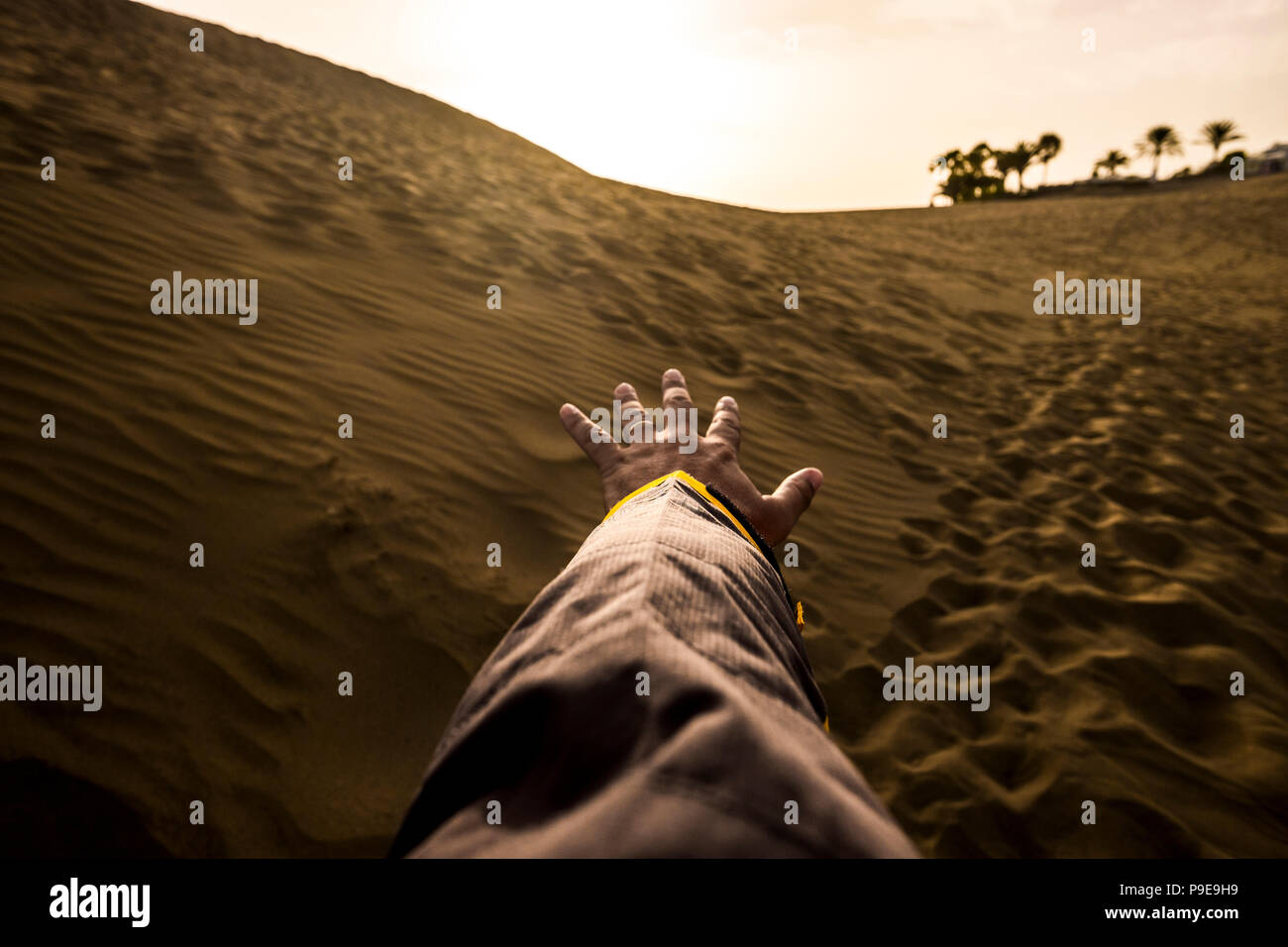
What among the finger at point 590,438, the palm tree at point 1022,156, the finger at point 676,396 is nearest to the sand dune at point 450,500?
the finger at point 590,438

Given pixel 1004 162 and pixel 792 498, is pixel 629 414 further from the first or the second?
pixel 1004 162

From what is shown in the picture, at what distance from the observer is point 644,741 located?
567 millimetres

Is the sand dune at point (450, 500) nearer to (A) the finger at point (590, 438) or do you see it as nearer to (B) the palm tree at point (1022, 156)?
(A) the finger at point (590, 438)

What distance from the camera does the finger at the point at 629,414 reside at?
1876 mm

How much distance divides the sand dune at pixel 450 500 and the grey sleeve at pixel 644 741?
48.2 inches

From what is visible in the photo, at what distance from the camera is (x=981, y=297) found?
8023 mm

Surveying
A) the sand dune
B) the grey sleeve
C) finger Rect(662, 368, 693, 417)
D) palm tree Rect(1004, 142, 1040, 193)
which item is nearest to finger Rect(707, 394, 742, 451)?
finger Rect(662, 368, 693, 417)

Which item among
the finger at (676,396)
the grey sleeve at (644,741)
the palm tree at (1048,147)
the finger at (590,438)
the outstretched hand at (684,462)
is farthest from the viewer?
the palm tree at (1048,147)

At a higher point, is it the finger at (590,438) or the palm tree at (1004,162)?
the palm tree at (1004,162)

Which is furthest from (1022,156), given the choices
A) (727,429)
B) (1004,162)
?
(727,429)

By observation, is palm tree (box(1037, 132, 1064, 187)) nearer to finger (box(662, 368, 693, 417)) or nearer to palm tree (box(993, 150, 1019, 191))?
palm tree (box(993, 150, 1019, 191))

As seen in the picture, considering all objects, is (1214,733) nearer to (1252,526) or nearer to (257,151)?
(1252,526)

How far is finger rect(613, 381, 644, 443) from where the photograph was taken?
188 cm
